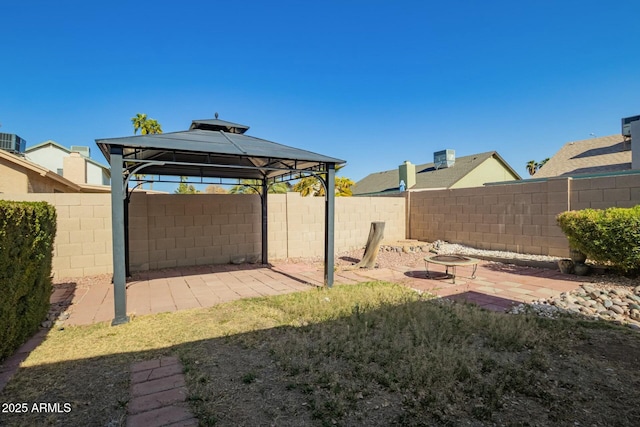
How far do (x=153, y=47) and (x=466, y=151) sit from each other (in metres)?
19.6

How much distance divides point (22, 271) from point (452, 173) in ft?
67.0

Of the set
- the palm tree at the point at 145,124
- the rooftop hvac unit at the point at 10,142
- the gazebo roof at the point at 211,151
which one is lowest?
the gazebo roof at the point at 211,151

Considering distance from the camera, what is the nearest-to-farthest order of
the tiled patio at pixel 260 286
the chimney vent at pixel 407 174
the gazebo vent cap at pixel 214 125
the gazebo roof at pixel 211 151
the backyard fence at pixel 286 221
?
1. the gazebo roof at pixel 211 151
2. the tiled patio at pixel 260 286
3. the backyard fence at pixel 286 221
4. the gazebo vent cap at pixel 214 125
5. the chimney vent at pixel 407 174

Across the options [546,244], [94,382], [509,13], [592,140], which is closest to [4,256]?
[94,382]

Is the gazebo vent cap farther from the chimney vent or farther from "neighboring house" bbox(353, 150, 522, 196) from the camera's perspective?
the chimney vent

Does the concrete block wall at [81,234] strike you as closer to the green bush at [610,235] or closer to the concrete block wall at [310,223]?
the concrete block wall at [310,223]

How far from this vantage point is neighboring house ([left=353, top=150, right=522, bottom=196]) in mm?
19172

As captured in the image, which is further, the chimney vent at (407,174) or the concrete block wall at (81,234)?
the chimney vent at (407,174)

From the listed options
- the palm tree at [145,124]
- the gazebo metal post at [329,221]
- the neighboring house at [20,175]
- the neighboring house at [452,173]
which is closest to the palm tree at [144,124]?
the palm tree at [145,124]

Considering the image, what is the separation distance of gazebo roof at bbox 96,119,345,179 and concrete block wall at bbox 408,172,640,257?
228 inches

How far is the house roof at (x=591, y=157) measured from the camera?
1466cm

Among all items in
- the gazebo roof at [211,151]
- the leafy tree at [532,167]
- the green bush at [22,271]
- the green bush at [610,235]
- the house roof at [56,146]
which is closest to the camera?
the green bush at [22,271]

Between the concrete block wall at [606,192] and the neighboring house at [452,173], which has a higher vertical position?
the neighboring house at [452,173]

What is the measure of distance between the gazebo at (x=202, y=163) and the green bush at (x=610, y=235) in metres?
4.90
